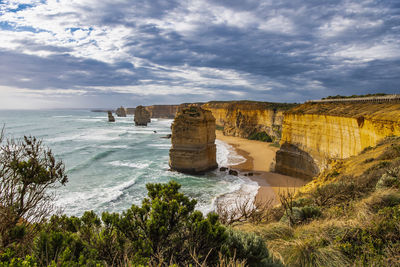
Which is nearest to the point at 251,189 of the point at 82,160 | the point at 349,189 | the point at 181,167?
the point at 181,167

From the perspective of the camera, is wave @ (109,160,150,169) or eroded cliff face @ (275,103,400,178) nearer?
eroded cliff face @ (275,103,400,178)

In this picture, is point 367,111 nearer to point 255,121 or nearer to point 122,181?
point 122,181

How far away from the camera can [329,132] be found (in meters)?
19.1

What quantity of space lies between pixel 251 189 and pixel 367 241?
15.8 m

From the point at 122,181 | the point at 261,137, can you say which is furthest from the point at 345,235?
the point at 261,137

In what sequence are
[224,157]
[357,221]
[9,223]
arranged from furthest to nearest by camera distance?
[224,157]
[357,221]
[9,223]

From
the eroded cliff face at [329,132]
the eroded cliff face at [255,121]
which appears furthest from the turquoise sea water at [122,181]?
the eroded cliff face at [255,121]

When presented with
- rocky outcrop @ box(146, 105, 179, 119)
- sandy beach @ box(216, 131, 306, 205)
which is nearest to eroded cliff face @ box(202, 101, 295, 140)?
sandy beach @ box(216, 131, 306, 205)

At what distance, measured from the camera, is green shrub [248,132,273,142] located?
51.7 metres

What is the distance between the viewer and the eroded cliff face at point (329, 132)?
48.2 feet

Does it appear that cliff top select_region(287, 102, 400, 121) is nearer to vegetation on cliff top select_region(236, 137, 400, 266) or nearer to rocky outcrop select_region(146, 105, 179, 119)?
vegetation on cliff top select_region(236, 137, 400, 266)

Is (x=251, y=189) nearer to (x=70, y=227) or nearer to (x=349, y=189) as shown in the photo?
(x=349, y=189)

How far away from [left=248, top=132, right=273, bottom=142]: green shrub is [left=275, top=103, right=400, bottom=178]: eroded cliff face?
26.6 meters

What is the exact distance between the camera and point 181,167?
24.4 m
